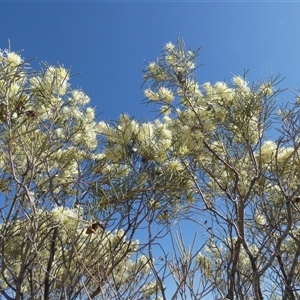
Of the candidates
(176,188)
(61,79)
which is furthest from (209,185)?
(61,79)

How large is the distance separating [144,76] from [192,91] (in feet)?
0.99

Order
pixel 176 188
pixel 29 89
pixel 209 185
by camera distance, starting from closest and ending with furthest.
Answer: pixel 29 89 < pixel 176 188 < pixel 209 185

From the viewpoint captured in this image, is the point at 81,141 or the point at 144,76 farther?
the point at 81,141

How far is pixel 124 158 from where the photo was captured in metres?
2.06

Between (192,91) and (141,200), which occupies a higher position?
(192,91)

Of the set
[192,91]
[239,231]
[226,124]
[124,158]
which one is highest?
[192,91]

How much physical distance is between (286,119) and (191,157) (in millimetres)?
613

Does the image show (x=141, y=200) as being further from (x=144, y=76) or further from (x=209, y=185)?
(x=144, y=76)

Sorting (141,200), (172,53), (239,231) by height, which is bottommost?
(239,231)

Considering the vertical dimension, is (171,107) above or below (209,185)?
above

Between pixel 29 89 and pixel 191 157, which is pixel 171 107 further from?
pixel 29 89

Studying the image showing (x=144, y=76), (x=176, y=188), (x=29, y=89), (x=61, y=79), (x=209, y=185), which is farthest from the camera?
(x=209, y=185)

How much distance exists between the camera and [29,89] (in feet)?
5.75

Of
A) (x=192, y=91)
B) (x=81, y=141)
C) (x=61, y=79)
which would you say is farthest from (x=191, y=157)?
(x=61, y=79)
